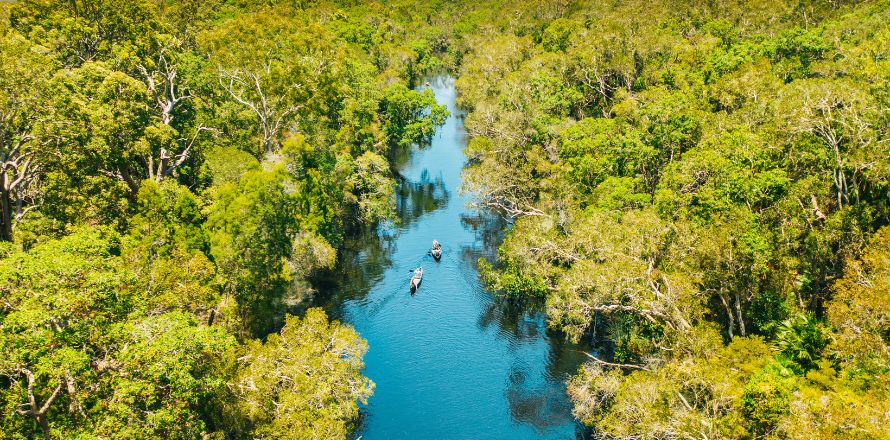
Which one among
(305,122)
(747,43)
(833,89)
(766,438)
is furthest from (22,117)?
(747,43)

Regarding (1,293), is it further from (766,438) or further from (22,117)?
(766,438)

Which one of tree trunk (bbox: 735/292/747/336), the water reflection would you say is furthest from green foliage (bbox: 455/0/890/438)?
the water reflection

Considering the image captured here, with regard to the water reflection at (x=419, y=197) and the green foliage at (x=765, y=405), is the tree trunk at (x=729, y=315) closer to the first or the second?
the green foliage at (x=765, y=405)

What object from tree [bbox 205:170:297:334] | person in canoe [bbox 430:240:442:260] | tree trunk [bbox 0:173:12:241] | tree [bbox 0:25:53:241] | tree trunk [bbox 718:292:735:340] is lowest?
person in canoe [bbox 430:240:442:260]

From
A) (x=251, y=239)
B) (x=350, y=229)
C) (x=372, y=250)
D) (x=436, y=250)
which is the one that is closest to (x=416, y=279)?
(x=436, y=250)

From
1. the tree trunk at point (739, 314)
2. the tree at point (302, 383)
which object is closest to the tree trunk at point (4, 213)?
the tree at point (302, 383)

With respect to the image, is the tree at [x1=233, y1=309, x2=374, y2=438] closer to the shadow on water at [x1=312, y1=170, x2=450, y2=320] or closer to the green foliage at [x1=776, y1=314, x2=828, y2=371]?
the shadow on water at [x1=312, y1=170, x2=450, y2=320]
